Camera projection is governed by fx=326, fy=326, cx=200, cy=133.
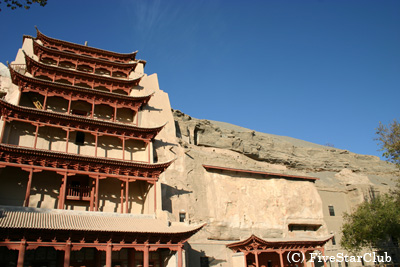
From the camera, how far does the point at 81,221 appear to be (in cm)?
1753

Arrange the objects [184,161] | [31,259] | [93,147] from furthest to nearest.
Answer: [184,161], [93,147], [31,259]

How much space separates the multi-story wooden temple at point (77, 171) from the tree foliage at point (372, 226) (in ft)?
62.6

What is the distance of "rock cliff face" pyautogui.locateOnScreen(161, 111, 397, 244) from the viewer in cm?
2695

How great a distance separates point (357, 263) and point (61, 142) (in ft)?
97.6

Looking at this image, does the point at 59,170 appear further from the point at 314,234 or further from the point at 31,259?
the point at 314,234

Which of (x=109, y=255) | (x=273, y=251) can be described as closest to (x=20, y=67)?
(x=109, y=255)

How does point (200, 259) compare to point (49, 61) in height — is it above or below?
below

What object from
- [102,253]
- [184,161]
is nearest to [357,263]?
[184,161]

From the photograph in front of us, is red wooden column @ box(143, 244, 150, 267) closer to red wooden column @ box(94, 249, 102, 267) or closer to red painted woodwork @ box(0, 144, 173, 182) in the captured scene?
red wooden column @ box(94, 249, 102, 267)

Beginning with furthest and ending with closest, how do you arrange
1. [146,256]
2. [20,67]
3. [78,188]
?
[20,67] → [78,188] → [146,256]

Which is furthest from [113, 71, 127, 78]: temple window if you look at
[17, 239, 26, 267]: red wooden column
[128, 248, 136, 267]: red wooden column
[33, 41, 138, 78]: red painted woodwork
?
[17, 239, 26, 267]: red wooden column

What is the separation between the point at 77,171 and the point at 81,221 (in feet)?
13.7

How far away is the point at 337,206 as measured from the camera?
36.7 m

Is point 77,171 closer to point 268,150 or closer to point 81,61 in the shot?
point 81,61
